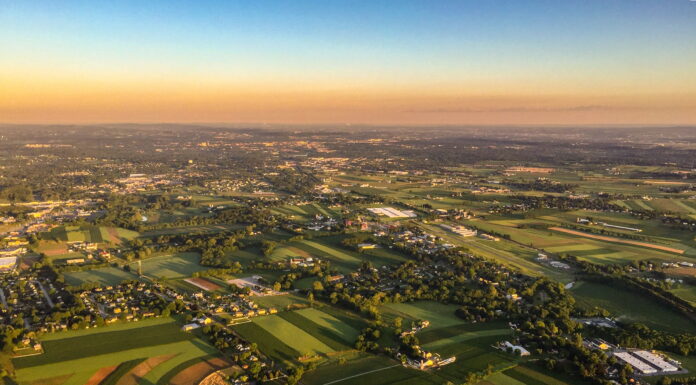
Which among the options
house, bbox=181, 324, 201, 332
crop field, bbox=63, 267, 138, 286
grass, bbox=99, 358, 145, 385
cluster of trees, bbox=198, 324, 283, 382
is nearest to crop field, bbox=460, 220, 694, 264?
cluster of trees, bbox=198, 324, 283, 382

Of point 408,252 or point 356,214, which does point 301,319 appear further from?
point 356,214

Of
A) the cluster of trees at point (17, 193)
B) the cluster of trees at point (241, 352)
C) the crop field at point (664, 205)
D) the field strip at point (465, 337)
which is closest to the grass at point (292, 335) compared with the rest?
the cluster of trees at point (241, 352)

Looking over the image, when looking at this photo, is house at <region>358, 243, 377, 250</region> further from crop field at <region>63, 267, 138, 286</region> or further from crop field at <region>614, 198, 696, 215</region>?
crop field at <region>614, 198, 696, 215</region>

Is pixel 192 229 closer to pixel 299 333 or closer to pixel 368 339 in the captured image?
pixel 299 333

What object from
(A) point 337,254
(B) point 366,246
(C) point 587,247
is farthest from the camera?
(C) point 587,247

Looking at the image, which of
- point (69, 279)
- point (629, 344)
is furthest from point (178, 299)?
point (629, 344)

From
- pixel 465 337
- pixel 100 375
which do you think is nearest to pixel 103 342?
pixel 100 375
